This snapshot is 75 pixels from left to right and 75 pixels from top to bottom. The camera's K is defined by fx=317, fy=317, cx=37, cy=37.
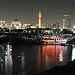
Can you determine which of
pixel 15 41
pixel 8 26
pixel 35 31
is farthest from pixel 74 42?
pixel 8 26

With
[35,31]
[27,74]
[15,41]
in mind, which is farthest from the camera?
[35,31]

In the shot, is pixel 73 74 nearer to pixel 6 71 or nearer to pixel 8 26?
pixel 6 71

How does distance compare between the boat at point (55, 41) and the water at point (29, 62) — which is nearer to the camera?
the water at point (29, 62)

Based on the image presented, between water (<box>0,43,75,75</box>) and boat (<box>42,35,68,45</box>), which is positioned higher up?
water (<box>0,43,75,75</box>)

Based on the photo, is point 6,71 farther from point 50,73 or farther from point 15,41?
point 15,41

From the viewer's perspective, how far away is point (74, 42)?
62.2 meters

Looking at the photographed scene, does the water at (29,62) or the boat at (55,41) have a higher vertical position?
the water at (29,62)

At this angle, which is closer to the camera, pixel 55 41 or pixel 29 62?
pixel 29 62

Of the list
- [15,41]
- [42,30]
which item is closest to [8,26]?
[42,30]

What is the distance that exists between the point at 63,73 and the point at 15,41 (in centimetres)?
5632

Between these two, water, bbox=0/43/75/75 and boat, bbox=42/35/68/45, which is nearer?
water, bbox=0/43/75/75

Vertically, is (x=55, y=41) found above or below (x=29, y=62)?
below

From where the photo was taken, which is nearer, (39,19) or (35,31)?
(35,31)

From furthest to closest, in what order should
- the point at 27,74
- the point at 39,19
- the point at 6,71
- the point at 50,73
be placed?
the point at 39,19 → the point at 6,71 → the point at 27,74 → the point at 50,73
